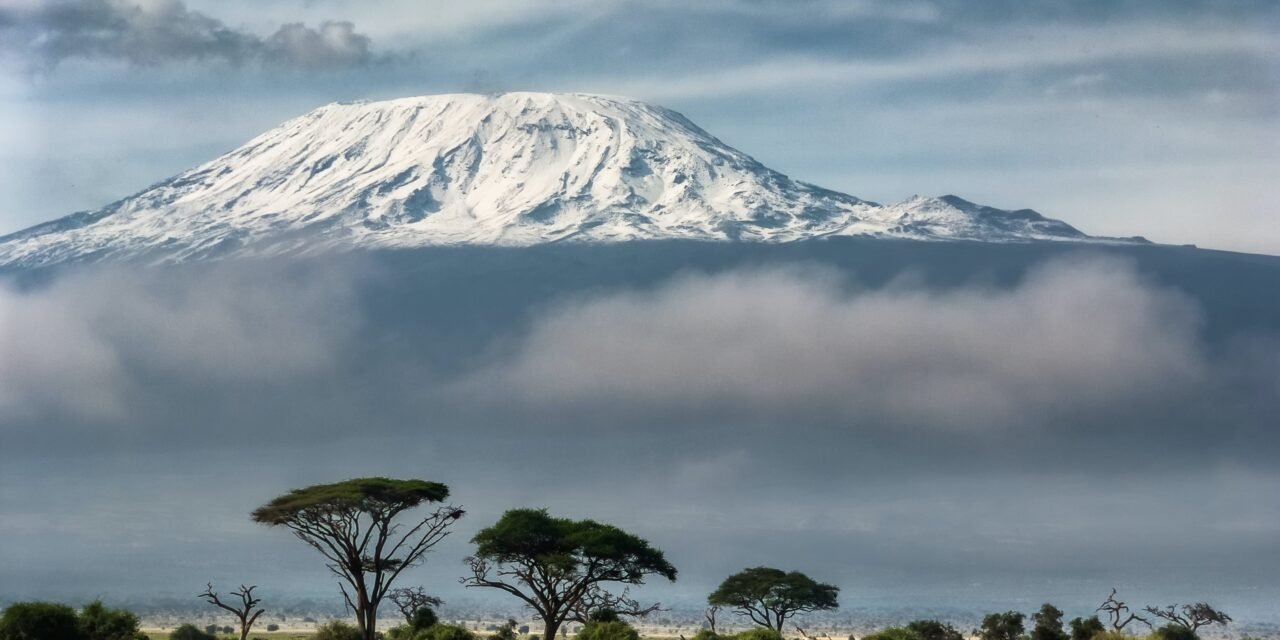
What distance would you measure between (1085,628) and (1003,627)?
22.9 feet

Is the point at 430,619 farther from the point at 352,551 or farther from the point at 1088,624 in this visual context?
the point at 1088,624

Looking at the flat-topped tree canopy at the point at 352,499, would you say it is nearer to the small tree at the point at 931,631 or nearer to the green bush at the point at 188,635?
the green bush at the point at 188,635

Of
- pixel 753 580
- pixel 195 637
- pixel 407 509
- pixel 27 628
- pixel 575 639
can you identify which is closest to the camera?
pixel 27 628

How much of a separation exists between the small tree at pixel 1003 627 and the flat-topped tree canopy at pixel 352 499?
3564 cm

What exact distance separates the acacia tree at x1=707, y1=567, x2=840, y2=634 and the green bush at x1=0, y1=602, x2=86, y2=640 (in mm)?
48952

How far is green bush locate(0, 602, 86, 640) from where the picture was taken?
71.5 m

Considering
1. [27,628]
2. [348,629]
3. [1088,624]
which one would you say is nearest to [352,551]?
[348,629]

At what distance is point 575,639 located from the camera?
82938 millimetres

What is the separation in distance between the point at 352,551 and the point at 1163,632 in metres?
44.1

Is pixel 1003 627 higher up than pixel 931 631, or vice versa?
pixel 1003 627

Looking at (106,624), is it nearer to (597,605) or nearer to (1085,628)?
(597,605)

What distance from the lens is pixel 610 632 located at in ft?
262

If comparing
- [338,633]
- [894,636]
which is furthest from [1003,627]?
[338,633]

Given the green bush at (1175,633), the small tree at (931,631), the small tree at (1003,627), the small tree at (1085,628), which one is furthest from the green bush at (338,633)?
the green bush at (1175,633)
